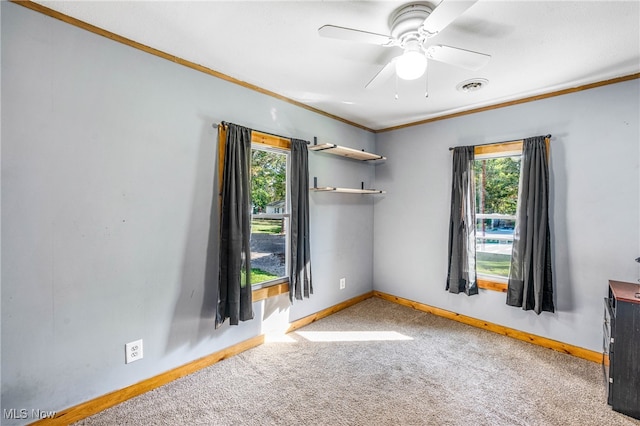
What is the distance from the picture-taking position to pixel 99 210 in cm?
190

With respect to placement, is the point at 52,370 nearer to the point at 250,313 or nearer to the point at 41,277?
the point at 41,277

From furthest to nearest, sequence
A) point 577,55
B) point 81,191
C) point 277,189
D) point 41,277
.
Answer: point 277,189, point 577,55, point 81,191, point 41,277

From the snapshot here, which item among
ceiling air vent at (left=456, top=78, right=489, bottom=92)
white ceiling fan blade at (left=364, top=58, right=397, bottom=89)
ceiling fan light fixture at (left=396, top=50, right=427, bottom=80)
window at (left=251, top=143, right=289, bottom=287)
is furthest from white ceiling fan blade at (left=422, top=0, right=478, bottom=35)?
window at (left=251, top=143, right=289, bottom=287)

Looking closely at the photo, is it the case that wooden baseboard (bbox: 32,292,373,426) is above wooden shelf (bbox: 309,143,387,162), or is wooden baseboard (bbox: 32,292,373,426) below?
below

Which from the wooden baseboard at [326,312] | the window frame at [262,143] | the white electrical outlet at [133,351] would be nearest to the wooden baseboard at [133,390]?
the white electrical outlet at [133,351]

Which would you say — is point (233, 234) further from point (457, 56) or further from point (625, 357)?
point (625, 357)

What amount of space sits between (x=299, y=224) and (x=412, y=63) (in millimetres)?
1878

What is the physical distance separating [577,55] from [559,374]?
8.12 feet

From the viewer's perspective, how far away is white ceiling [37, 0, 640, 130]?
167 cm

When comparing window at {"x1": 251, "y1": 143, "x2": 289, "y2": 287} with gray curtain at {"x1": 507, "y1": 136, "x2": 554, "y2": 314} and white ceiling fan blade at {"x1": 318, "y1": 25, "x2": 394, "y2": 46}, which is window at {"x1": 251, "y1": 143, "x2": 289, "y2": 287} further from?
gray curtain at {"x1": 507, "y1": 136, "x2": 554, "y2": 314}

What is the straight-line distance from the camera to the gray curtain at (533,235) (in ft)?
8.87

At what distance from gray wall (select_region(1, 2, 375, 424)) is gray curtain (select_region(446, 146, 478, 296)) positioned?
2353 millimetres

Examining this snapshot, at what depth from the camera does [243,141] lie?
2.56m

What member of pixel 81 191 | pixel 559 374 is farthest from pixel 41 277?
pixel 559 374
